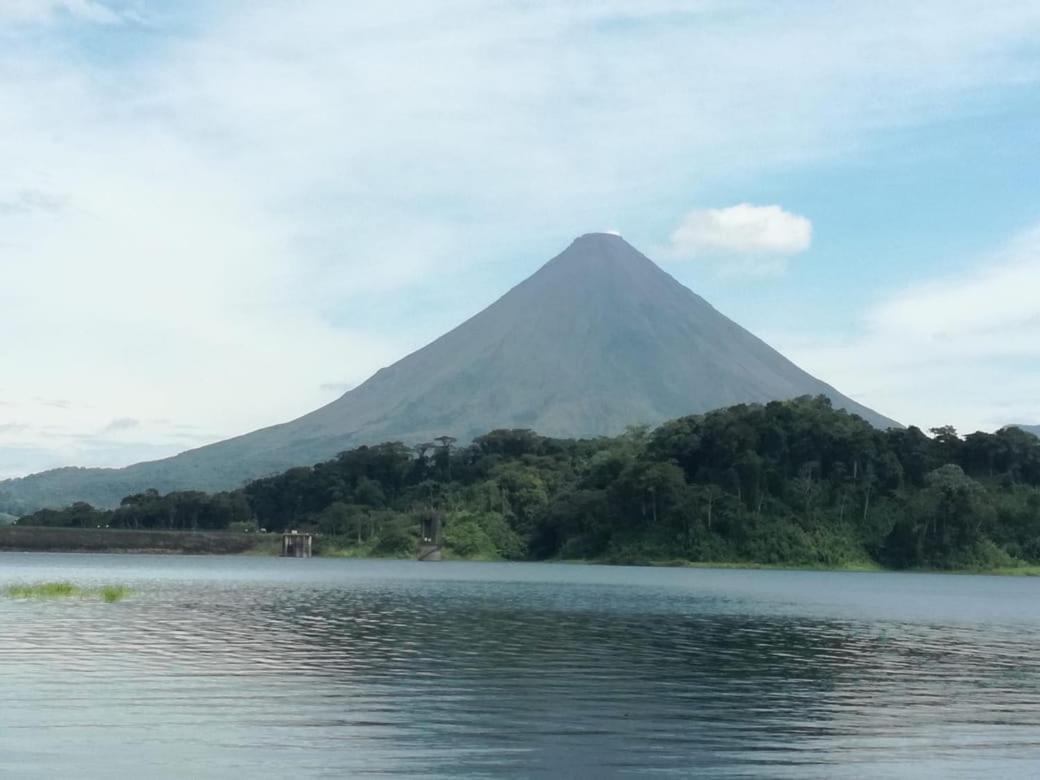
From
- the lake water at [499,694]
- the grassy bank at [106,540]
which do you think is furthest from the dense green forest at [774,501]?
the lake water at [499,694]

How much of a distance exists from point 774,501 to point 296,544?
2476 inches

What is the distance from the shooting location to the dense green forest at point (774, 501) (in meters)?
144

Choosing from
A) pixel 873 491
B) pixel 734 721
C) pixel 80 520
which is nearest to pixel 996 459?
pixel 873 491

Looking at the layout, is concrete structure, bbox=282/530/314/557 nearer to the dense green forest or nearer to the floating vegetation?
the dense green forest

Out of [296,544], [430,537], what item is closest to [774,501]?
[430,537]

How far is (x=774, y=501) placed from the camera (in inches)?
5856

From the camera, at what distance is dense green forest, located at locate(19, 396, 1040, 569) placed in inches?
5659

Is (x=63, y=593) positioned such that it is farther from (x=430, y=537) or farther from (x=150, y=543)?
(x=150, y=543)

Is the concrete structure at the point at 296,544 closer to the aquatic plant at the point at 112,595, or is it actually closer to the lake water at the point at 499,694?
the aquatic plant at the point at 112,595

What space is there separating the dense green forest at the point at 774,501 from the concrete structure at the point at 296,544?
9784 millimetres

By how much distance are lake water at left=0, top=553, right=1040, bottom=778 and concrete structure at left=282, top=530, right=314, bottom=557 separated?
399 ft

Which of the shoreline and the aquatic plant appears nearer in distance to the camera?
the aquatic plant

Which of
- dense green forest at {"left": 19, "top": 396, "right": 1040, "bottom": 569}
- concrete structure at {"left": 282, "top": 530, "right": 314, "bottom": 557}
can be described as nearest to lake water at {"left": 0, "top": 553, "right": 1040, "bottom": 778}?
dense green forest at {"left": 19, "top": 396, "right": 1040, "bottom": 569}

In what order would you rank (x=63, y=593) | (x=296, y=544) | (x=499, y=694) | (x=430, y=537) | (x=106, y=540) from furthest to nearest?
(x=296, y=544) → (x=106, y=540) → (x=430, y=537) → (x=63, y=593) → (x=499, y=694)
